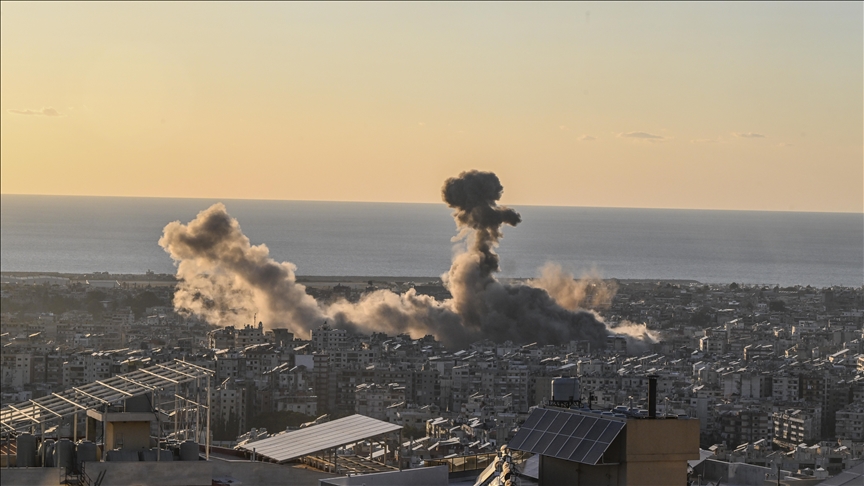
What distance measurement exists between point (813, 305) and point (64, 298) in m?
63.8

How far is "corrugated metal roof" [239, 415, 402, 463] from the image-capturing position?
19.9 metres

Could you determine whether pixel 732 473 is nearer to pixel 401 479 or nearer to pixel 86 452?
Result: pixel 401 479

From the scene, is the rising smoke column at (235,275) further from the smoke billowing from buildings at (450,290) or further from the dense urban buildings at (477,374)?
the dense urban buildings at (477,374)

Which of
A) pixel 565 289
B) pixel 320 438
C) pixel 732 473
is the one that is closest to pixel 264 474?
pixel 320 438

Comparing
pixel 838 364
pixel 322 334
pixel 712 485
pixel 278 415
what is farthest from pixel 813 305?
pixel 712 485

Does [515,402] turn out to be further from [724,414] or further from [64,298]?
[64,298]

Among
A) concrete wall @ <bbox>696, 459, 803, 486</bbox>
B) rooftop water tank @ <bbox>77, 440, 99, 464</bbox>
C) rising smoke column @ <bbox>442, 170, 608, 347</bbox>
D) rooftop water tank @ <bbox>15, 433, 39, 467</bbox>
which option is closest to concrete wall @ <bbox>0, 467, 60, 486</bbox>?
rooftop water tank @ <bbox>77, 440, 99, 464</bbox>

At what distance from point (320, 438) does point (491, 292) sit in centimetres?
6905

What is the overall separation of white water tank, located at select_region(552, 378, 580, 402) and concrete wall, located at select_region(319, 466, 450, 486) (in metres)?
1.62

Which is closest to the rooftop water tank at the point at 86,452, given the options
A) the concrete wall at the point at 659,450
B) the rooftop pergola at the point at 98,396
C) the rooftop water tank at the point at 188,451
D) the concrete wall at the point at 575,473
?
the rooftop water tank at the point at 188,451

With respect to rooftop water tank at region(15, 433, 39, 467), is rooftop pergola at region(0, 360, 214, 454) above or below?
above

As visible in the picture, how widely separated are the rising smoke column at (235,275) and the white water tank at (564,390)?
235 feet

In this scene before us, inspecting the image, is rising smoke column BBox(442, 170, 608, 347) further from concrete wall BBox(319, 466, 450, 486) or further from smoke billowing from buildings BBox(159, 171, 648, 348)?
concrete wall BBox(319, 466, 450, 486)

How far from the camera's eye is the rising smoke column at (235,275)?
88.4 metres
